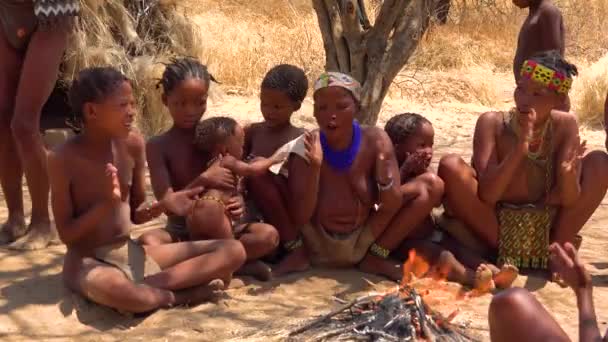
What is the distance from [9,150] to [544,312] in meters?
3.02

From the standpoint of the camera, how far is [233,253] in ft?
13.3

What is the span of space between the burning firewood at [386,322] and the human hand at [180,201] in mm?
859

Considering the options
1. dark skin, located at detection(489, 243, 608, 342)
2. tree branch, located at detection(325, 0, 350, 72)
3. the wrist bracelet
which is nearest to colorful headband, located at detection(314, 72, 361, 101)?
the wrist bracelet

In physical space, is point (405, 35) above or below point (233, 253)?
above

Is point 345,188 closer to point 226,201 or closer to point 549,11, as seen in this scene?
point 226,201

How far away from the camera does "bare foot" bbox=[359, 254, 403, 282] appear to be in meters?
4.39

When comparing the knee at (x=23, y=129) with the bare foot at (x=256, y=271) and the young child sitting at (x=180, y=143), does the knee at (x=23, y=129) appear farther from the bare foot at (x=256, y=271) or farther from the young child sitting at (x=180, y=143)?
the bare foot at (x=256, y=271)

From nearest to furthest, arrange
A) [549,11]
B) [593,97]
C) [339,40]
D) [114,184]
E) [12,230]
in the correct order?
[114,184] < [12,230] < [549,11] < [339,40] < [593,97]

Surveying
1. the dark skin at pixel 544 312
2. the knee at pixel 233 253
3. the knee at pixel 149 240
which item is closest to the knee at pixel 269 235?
the knee at pixel 233 253

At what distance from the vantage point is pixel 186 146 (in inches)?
173

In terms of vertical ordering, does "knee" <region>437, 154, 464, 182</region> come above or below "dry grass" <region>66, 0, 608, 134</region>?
below

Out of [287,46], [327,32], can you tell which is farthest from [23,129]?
[287,46]

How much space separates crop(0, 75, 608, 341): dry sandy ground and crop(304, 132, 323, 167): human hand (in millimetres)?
541

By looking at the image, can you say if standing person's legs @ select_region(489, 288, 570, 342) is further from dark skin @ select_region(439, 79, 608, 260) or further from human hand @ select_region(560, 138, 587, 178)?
human hand @ select_region(560, 138, 587, 178)
